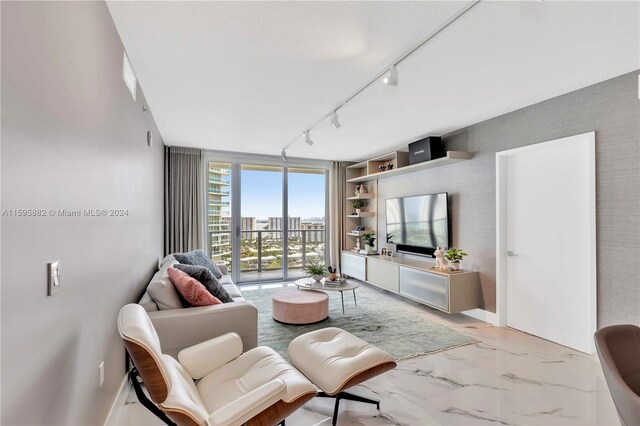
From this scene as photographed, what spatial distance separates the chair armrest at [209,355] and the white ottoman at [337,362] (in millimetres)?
434

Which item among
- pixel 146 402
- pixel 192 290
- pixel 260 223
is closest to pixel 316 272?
pixel 192 290

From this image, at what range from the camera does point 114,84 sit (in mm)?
1953

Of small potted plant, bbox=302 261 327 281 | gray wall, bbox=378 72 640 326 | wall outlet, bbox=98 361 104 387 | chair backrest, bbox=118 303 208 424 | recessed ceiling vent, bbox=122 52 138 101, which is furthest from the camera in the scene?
small potted plant, bbox=302 261 327 281

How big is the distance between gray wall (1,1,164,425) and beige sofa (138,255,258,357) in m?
0.29

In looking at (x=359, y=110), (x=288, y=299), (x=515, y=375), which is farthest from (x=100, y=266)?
(x=515, y=375)

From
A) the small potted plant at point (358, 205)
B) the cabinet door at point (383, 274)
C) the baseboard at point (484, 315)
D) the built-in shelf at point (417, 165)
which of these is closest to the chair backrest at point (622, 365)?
the baseboard at point (484, 315)

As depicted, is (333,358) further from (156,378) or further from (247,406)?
(156,378)

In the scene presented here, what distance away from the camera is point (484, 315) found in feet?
12.6

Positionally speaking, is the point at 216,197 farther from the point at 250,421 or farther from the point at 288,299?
the point at 250,421

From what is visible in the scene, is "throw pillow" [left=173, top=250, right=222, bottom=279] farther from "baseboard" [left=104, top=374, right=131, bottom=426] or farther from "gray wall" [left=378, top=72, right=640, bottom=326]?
"gray wall" [left=378, top=72, right=640, bottom=326]

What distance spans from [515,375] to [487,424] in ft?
2.66

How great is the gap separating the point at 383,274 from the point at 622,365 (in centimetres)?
372

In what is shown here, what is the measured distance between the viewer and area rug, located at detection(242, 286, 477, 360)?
10.2 ft

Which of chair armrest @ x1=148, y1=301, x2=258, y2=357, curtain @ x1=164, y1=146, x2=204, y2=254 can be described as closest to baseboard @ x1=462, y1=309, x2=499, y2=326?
chair armrest @ x1=148, y1=301, x2=258, y2=357
